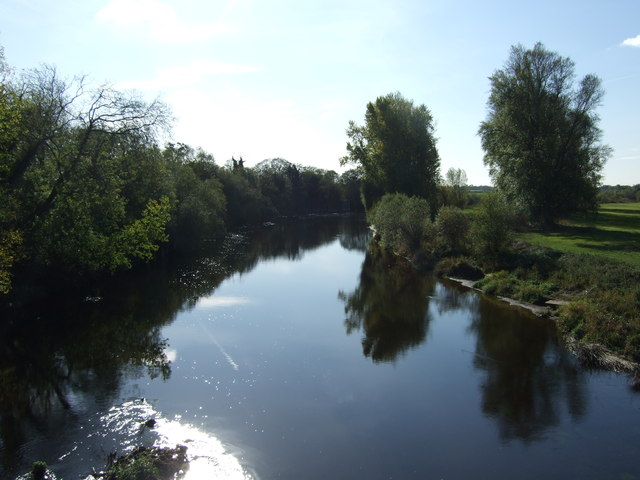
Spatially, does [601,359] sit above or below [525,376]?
above

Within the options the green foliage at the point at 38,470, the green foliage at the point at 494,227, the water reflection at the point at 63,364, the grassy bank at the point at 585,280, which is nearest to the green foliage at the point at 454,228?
the grassy bank at the point at 585,280

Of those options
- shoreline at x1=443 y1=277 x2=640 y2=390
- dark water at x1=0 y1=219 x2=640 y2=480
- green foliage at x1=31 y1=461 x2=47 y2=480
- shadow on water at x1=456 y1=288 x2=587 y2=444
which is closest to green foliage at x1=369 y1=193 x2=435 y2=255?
dark water at x1=0 y1=219 x2=640 y2=480

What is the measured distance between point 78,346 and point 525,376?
17.0 meters

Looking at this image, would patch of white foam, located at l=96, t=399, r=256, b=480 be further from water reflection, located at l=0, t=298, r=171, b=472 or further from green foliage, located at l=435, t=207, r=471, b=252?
green foliage, located at l=435, t=207, r=471, b=252

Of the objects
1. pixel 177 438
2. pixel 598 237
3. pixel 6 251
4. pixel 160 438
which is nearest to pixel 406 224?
pixel 598 237

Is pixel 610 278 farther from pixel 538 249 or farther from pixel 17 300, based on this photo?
pixel 17 300

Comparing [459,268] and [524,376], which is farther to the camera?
[459,268]

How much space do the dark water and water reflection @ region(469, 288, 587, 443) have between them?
0.07 metres

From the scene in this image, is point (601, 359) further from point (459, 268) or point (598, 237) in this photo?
point (598, 237)

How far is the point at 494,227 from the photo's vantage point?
30875 mm

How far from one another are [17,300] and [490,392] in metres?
22.5

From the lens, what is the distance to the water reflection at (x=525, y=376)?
13.3 m

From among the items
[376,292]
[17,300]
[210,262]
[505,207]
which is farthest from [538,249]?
[17,300]

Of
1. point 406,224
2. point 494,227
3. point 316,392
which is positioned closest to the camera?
point 316,392
